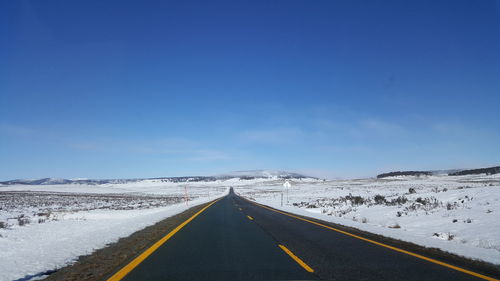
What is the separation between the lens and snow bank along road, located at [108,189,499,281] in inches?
255

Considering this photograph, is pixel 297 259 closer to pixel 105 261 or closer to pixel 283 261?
pixel 283 261

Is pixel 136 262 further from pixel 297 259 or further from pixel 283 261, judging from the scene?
pixel 297 259

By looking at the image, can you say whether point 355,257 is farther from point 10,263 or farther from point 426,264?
point 10,263

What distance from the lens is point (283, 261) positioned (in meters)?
7.75

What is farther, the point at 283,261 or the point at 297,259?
the point at 297,259

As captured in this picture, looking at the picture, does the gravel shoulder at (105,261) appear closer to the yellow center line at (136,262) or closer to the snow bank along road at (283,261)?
the yellow center line at (136,262)

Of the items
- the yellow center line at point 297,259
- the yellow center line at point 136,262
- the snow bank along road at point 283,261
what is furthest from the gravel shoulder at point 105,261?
the yellow center line at point 297,259

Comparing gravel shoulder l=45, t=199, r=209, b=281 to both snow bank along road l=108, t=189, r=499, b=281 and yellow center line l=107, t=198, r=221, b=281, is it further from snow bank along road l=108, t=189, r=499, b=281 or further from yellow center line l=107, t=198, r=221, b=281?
snow bank along road l=108, t=189, r=499, b=281

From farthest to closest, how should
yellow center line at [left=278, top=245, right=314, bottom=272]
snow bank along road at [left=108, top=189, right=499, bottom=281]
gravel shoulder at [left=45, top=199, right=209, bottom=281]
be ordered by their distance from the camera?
yellow center line at [left=278, top=245, right=314, bottom=272] < snow bank along road at [left=108, top=189, right=499, bottom=281] < gravel shoulder at [left=45, top=199, right=209, bottom=281]

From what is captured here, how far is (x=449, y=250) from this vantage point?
9.08m

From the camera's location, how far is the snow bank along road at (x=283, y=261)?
6484 millimetres

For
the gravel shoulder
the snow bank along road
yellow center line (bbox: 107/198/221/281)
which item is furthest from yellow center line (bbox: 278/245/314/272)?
the gravel shoulder

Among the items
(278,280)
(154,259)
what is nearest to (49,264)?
(154,259)

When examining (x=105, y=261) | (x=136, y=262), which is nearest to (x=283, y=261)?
(x=136, y=262)
